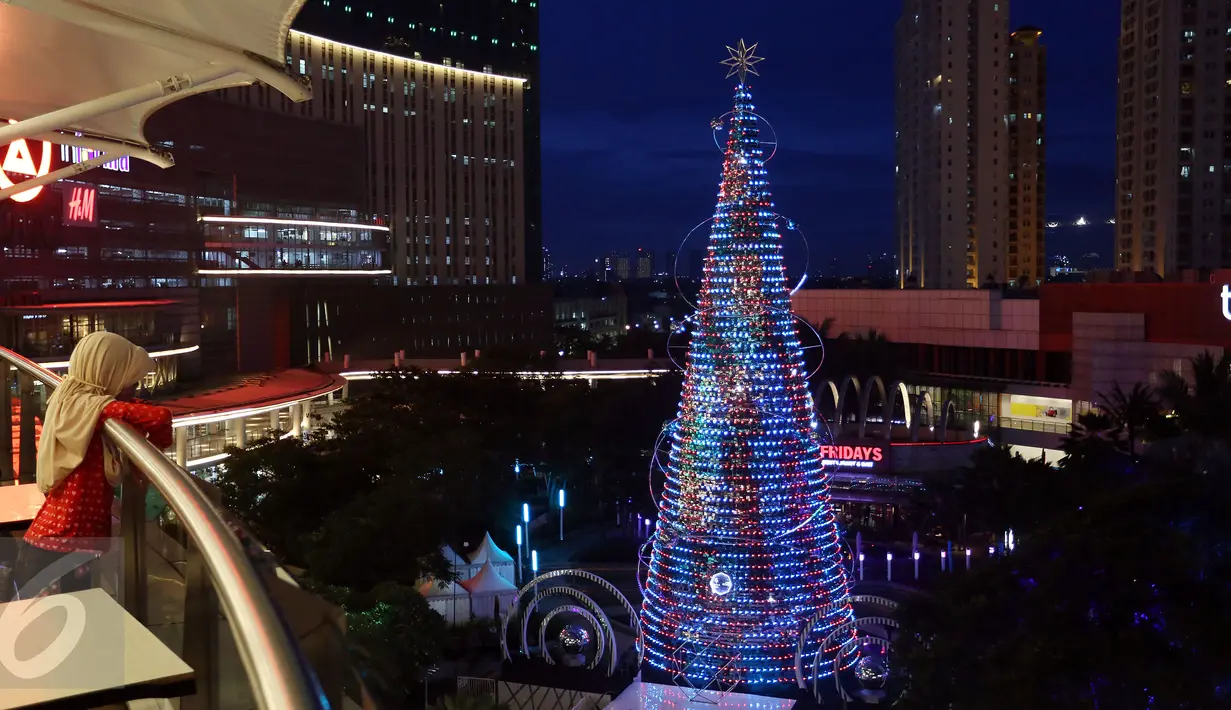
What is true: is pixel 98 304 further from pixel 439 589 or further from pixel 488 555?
pixel 439 589

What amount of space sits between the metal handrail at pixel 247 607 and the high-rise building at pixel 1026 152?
274 feet

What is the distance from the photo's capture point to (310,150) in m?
45.8

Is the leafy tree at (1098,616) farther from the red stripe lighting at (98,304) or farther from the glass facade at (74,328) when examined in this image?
the red stripe lighting at (98,304)

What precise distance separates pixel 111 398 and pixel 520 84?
7685 centimetres

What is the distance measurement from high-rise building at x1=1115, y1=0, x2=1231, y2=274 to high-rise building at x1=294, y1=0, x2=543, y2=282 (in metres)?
40.9

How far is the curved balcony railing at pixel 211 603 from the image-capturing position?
1385 mm

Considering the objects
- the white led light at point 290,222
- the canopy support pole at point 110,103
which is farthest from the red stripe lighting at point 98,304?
the canopy support pole at point 110,103

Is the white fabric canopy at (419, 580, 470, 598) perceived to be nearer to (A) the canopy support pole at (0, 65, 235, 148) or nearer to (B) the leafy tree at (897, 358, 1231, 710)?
(B) the leafy tree at (897, 358, 1231, 710)

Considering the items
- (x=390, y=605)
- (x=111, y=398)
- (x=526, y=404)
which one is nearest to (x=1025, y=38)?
(x=526, y=404)

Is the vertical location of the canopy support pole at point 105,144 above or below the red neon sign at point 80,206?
below

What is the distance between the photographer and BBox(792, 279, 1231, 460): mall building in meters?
28.7

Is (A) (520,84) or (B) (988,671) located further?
(A) (520,84)

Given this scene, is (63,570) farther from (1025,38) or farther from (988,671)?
(1025,38)

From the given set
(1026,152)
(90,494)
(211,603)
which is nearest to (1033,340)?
(90,494)
